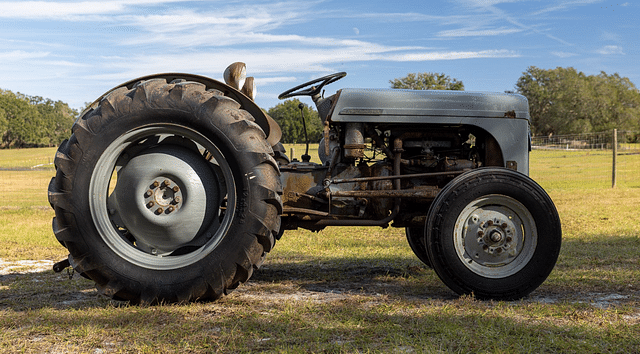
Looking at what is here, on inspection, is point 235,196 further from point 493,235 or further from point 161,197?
point 493,235

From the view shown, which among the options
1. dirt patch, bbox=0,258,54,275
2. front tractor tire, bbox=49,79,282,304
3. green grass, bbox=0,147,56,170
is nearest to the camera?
front tractor tire, bbox=49,79,282,304

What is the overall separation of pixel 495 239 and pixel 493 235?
0.04m

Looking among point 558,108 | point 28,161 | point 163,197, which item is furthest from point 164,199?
point 558,108

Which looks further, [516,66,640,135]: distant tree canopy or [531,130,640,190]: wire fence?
[516,66,640,135]: distant tree canopy

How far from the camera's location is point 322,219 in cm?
529

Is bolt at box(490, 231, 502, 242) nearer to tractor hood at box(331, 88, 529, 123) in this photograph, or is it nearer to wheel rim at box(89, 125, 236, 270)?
tractor hood at box(331, 88, 529, 123)

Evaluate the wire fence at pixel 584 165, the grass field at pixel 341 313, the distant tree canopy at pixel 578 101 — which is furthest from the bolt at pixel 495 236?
the distant tree canopy at pixel 578 101

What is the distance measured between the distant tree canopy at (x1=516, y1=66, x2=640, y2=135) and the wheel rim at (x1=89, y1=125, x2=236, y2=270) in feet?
242

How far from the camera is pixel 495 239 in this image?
4723 mm

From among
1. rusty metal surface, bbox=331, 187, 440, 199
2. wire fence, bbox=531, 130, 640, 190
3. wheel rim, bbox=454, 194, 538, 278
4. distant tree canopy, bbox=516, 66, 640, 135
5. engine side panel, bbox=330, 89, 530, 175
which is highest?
distant tree canopy, bbox=516, 66, 640, 135

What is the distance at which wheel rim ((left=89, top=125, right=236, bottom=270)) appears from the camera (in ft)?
14.8

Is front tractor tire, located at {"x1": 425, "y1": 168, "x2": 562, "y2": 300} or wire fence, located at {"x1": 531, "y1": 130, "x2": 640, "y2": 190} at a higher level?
front tractor tire, located at {"x1": 425, "y1": 168, "x2": 562, "y2": 300}

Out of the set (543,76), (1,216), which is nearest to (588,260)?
(1,216)

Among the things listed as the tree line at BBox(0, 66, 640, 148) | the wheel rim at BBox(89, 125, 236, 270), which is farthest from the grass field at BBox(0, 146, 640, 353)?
the tree line at BBox(0, 66, 640, 148)
